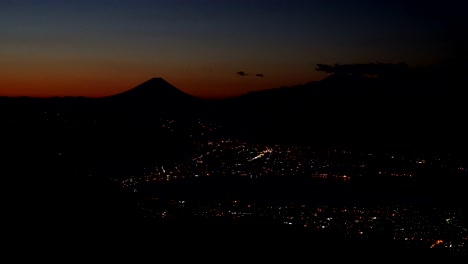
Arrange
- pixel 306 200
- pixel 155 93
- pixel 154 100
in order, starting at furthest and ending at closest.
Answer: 1. pixel 155 93
2. pixel 154 100
3. pixel 306 200

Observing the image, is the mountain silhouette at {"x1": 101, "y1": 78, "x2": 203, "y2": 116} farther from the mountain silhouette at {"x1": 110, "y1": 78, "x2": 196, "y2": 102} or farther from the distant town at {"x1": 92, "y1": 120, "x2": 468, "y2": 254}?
the distant town at {"x1": 92, "y1": 120, "x2": 468, "y2": 254}

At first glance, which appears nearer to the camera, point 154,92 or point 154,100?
point 154,100

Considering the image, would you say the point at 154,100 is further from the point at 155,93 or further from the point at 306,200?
the point at 306,200

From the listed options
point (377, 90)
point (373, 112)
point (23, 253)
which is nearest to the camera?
point (23, 253)

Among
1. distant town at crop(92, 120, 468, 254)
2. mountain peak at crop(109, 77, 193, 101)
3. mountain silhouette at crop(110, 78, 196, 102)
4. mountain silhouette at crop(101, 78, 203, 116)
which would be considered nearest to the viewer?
distant town at crop(92, 120, 468, 254)

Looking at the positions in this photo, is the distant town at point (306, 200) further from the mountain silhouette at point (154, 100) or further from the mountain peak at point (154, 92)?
the mountain peak at point (154, 92)

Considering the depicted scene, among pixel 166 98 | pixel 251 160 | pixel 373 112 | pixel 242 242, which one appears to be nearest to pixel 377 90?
pixel 373 112

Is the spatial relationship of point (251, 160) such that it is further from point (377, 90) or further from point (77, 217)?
point (377, 90)

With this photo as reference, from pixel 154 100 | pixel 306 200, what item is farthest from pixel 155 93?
pixel 306 200

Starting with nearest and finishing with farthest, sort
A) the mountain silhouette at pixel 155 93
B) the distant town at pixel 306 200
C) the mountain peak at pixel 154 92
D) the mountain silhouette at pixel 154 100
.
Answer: the distant town at pixel 306 200 < the mountain silhouette at pixel 154 100 < the mountain silhouette at pixel 155 93 < the mountain peak at pixel 154 92

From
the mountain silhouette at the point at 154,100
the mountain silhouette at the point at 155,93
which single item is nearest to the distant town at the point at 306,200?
the mountain silhouette at the point at 154,100

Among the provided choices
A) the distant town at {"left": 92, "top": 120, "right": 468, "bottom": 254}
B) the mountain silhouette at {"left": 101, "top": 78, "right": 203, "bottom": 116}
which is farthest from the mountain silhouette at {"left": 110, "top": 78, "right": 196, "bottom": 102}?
the distant town at {"left": 92, "top": 120, "right": 468, "bottom": 254}
